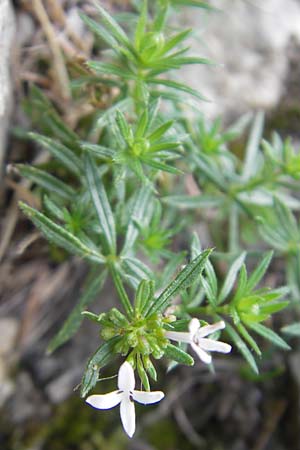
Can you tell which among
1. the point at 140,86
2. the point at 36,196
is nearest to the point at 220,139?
the point at 140,86

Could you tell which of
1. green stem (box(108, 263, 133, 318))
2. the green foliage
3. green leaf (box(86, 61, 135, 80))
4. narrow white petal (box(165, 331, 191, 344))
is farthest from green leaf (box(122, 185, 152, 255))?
narrow white petal (box(165, 331, 191, 344))

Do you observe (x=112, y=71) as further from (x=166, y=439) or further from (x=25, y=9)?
(x=166, y=439)

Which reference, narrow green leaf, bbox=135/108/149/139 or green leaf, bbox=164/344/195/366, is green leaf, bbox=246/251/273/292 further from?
narrow green leaf, bbox=135/108/149/139

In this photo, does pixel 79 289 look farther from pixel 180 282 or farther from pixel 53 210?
pixel 180 282

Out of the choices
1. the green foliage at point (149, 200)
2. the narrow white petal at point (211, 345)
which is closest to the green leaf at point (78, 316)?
the green foliage at point (149, 200)

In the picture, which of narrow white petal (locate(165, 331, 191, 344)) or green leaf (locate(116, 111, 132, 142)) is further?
green leaf (locate(116, 111, 132, 142))

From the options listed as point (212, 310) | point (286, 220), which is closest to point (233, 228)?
point (286, 220)

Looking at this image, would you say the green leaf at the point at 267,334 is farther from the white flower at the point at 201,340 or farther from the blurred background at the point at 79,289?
the blurred background at the point at 79,289
